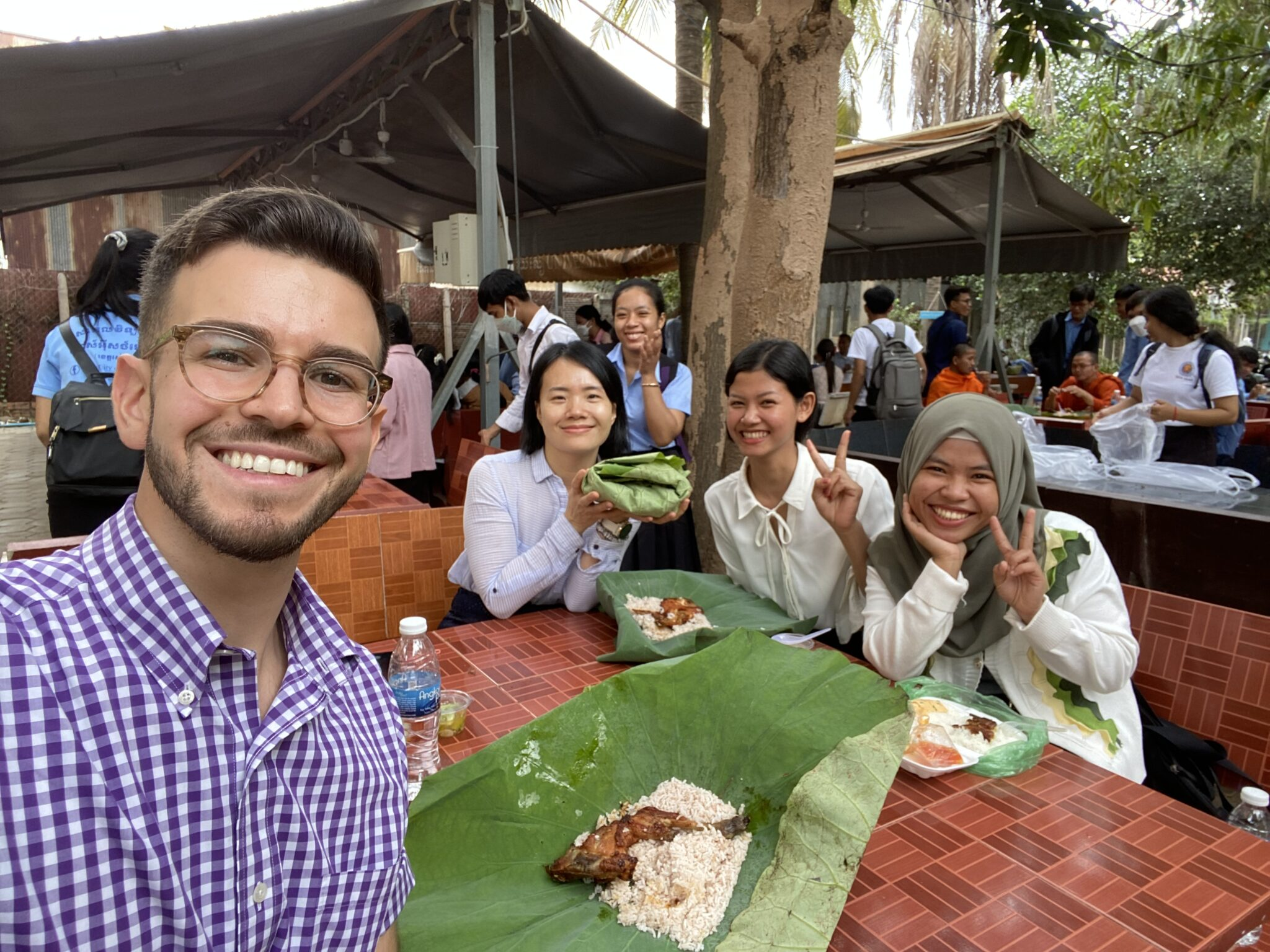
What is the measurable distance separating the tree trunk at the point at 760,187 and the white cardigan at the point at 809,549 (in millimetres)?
723

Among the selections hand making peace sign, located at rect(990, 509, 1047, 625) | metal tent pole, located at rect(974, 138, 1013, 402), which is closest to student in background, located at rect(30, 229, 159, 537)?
hand making peace sign, located at rect(990, 509, 1047, 625)

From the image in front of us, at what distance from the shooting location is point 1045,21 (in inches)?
149

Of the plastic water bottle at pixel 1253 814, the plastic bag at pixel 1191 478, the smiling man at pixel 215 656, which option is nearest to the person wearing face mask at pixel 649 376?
the plastic water bottle at pixel 1253 814

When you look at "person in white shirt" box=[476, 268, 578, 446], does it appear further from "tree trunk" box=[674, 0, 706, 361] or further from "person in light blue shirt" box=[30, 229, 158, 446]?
"tree trunk" box=[674, 0, 706, 361]

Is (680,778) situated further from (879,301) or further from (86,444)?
(879,301)

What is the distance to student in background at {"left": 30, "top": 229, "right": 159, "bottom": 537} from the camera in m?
2.87

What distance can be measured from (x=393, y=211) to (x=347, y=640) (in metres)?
10.3

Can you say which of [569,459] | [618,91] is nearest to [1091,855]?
[569,459]

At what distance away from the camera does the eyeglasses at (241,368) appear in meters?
0.96

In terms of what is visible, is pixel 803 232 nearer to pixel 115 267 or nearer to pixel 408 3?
pixel 115 267

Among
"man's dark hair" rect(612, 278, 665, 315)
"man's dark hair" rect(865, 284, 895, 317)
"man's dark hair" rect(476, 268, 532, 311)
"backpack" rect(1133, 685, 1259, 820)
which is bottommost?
"backpack" rect(1133, 685, 1259, 820)

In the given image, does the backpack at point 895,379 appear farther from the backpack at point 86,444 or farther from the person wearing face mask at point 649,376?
the backpack at point 86,444

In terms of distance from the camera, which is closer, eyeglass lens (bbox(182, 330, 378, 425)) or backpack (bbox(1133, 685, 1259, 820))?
eyeglass lens (bbox(182, 330, 378, 425))

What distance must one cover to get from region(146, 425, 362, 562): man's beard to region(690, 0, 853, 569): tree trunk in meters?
2.43
